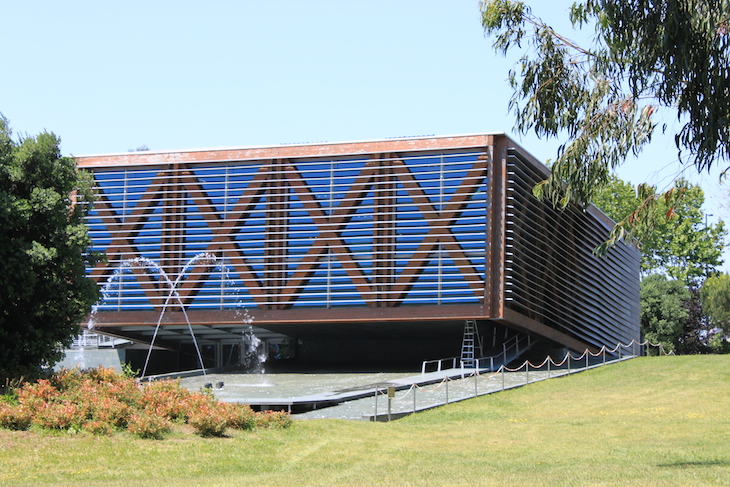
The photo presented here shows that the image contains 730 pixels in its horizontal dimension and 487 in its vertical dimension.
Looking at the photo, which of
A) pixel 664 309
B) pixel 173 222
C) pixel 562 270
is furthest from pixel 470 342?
pixel 664 309

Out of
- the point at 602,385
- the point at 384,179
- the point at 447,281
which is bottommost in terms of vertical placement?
the point at 602,385

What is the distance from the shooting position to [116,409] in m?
19.0

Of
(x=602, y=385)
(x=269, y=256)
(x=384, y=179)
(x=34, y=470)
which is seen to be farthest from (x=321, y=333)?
(x=34, y=470)

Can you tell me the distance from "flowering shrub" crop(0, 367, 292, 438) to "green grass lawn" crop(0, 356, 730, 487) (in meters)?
0.35

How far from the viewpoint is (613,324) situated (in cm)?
5700

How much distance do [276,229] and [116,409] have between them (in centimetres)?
2386

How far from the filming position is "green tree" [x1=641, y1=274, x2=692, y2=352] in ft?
232

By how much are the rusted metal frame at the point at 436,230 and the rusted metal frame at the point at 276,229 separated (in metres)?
5.17

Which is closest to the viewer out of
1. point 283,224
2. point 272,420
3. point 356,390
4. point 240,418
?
point 240,418

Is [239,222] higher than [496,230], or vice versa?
[239,222]

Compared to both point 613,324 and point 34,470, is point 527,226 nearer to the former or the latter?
point 613,324

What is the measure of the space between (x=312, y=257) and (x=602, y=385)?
1431 centimetres

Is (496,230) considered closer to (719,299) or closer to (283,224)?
(283,224)

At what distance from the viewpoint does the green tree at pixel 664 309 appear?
70.6m
